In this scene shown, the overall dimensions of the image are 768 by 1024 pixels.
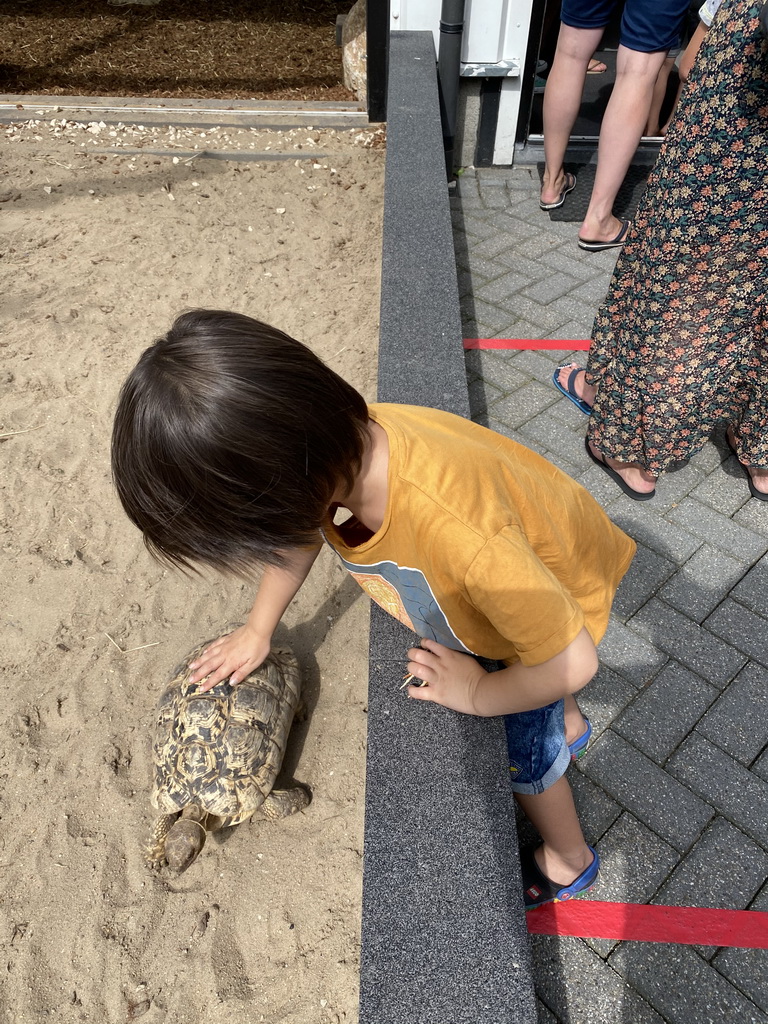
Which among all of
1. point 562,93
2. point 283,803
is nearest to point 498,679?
point 283,803

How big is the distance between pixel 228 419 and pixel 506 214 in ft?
13.9

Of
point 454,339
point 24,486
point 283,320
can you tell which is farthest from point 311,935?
point 283,320

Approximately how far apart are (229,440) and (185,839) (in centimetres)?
153

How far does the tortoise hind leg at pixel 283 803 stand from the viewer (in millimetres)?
2227

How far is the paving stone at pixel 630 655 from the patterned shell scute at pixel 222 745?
3.76ft

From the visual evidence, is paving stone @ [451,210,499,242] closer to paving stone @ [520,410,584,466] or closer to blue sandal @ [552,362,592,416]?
blue sandal @ [552,362,592,416]

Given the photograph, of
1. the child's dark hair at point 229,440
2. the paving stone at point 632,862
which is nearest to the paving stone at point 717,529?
the paving stone at point 632,862

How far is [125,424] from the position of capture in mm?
1185

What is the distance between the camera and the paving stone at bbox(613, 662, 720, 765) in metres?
2.26

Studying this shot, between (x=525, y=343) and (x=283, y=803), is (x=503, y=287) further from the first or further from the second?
(x=283, y=803)

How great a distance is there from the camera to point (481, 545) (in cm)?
124

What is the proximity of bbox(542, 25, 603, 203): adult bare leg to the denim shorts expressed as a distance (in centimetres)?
385

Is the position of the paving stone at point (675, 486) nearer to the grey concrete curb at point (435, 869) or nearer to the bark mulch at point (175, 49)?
the grey concrete curb at point (435, 869)

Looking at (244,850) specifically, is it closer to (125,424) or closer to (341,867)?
(341,867)
